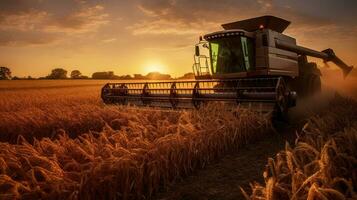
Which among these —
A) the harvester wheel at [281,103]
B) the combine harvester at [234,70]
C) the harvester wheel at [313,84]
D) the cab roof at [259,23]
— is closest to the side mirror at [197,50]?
the combine harvester at [234,70]

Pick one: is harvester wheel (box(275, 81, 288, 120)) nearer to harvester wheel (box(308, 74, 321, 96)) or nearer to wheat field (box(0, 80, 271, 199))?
wheat field (box(0, 80, 271, 199))

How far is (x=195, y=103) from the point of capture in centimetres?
855

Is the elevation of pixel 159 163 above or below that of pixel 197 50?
below

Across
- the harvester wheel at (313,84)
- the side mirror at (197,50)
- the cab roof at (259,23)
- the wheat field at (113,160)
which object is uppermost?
the cab roof at (259,23)

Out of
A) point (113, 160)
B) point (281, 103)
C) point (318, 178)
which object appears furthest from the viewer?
point (281, 103)

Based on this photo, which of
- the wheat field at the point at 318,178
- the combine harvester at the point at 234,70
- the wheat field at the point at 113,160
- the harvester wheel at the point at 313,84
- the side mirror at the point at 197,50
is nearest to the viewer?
the wheat field at the point at 318,178

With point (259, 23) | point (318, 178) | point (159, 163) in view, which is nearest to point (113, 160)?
point (159, 163)

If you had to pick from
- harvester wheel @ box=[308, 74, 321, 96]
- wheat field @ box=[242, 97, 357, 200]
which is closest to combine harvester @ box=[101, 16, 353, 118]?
harvester wheel @ box=[308, 74, 321, 96]

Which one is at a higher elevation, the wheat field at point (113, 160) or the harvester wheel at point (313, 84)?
the harvester wheel at point (313, 84)

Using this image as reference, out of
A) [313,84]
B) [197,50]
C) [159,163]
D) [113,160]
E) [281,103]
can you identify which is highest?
[197,50]

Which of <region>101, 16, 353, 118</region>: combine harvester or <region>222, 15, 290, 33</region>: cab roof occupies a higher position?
<region>222, 15, 290, 33</region>: cab roof

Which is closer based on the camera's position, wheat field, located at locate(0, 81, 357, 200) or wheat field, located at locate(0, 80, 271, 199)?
wheat field, located at locate(0, 81, 357, 200)

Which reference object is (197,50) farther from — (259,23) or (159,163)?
(159,163)

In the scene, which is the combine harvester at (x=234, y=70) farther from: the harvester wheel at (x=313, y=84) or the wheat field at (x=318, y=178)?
the wheat field at (x=318, y=178)
